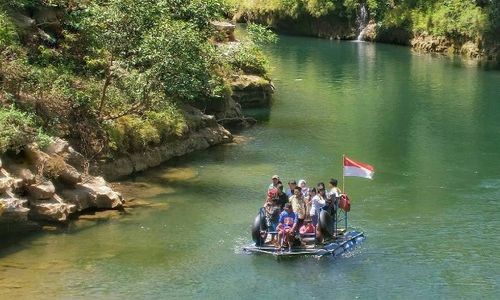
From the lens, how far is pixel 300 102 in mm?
58344

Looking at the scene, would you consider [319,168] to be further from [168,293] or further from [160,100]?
[168,293]

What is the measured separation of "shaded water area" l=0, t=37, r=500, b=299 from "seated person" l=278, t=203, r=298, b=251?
84 centimetres

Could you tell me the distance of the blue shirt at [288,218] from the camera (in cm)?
2722

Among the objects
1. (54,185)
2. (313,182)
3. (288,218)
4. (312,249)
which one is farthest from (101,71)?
(312,249)

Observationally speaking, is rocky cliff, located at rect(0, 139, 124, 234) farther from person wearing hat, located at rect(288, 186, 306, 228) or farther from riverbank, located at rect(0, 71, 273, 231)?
person wearing hat, located at rect(288, 186, 306, 228)

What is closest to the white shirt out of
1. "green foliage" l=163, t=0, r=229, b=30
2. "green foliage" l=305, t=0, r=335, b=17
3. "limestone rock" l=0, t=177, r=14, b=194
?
"limestone rock" l=0, t=177, r=14, b=194

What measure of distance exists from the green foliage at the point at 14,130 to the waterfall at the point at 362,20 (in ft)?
262

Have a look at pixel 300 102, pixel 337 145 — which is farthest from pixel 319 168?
pixel 300 102

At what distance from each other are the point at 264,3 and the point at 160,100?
8143cm

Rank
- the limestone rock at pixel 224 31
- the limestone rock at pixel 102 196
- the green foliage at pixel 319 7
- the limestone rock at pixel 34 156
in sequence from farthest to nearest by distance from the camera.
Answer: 1. the green foliage at pixel 319 7
2. the limestone rock at pixel 224 31
3. the limestone rock at pixel 102 196
4. the limestone rock at pixel 34 156

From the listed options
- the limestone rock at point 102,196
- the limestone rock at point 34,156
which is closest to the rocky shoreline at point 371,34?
the limestone rock at point 102,196

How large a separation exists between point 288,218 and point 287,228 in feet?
1.10

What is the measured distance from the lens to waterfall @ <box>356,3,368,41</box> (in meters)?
106

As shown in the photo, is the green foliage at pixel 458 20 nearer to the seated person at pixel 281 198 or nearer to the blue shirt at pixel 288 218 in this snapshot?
the seated person at pixel 281 198
